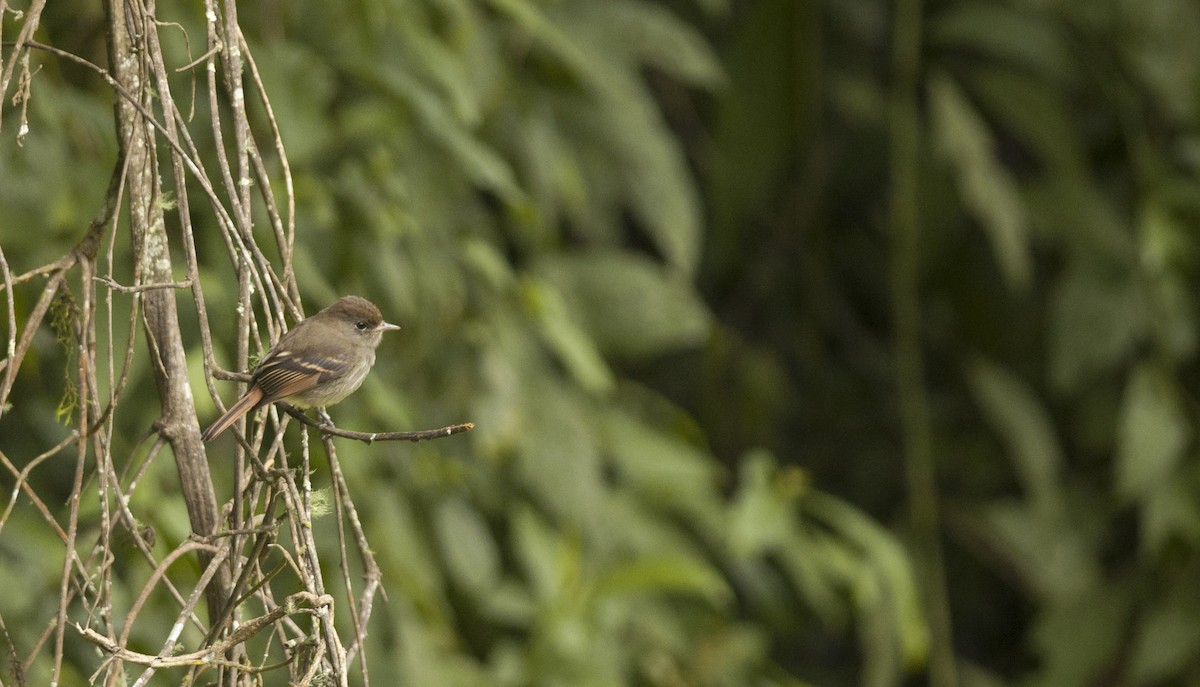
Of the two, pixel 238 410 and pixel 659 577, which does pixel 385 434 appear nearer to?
pixel 238 410

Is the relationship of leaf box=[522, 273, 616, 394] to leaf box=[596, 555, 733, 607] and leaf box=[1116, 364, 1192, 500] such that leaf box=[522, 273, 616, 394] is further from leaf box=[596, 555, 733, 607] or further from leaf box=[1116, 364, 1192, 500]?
leaf box=[1116, 364, 1192, 500]

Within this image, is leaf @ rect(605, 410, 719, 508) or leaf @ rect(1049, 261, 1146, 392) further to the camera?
leaf @ rect(1049, 261, 1146, 392)

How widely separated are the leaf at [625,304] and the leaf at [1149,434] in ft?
5.71

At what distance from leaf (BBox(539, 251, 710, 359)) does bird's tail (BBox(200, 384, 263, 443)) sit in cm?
238

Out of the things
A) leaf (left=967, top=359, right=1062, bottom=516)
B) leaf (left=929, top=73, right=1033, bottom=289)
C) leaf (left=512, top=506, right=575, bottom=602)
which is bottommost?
leaf (left=967, top=359, right=1062, bottom=516)

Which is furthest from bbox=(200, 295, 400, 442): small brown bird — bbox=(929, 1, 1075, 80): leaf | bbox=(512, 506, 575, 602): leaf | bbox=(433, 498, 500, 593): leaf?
bbox=(929, 1, 1075, 80): leaf

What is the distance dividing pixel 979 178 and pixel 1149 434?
1083mm

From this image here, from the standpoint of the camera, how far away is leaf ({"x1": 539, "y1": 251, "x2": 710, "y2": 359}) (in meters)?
4.13

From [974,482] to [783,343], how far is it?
1.01 meters

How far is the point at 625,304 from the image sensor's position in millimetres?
4199

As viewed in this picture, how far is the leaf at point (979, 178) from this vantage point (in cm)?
489

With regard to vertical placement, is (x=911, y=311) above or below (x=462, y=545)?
above

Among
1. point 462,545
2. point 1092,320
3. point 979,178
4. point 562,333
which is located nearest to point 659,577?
point 462,545

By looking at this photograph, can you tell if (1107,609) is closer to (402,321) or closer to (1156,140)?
(1156,140)
